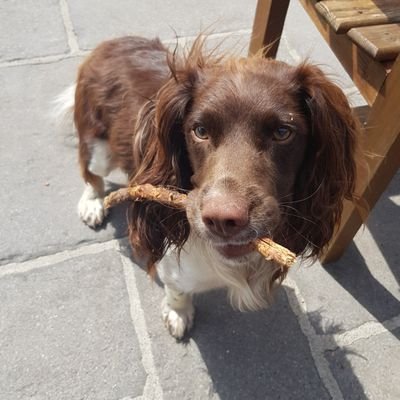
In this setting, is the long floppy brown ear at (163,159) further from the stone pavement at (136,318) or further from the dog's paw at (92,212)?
the dog's paw at (92,212)

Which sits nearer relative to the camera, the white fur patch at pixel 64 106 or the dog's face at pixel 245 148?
the dog's face at pixel 245 148

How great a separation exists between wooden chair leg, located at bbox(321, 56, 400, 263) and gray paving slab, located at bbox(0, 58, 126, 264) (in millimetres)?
1445

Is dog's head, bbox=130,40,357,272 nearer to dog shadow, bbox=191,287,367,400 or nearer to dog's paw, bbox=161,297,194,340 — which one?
A: dog's paw, bbox=161,297,194,340

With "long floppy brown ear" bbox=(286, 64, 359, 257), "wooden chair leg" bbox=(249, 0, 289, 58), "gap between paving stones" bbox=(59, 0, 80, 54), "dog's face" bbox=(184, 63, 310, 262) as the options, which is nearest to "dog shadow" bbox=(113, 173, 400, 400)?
"long floppy brown ear" bbox=(286, 64, 359, 257)

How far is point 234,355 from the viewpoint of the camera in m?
2.40

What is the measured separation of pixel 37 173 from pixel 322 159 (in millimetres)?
2004

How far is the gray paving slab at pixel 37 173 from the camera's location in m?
2.78

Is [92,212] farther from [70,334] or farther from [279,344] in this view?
[279,344]

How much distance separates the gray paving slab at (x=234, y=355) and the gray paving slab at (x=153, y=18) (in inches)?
95.1

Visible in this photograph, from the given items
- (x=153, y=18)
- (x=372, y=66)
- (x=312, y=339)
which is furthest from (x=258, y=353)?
(x=153, y=18)

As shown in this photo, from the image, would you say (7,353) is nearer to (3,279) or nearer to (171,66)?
(3,279)

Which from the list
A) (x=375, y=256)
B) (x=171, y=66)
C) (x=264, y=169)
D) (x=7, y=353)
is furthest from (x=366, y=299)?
(x=7, y=353)

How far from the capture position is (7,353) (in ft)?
7.75

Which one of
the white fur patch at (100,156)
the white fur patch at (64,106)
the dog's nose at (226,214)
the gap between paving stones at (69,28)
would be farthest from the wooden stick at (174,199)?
the gap between paving stones at (69,28)
